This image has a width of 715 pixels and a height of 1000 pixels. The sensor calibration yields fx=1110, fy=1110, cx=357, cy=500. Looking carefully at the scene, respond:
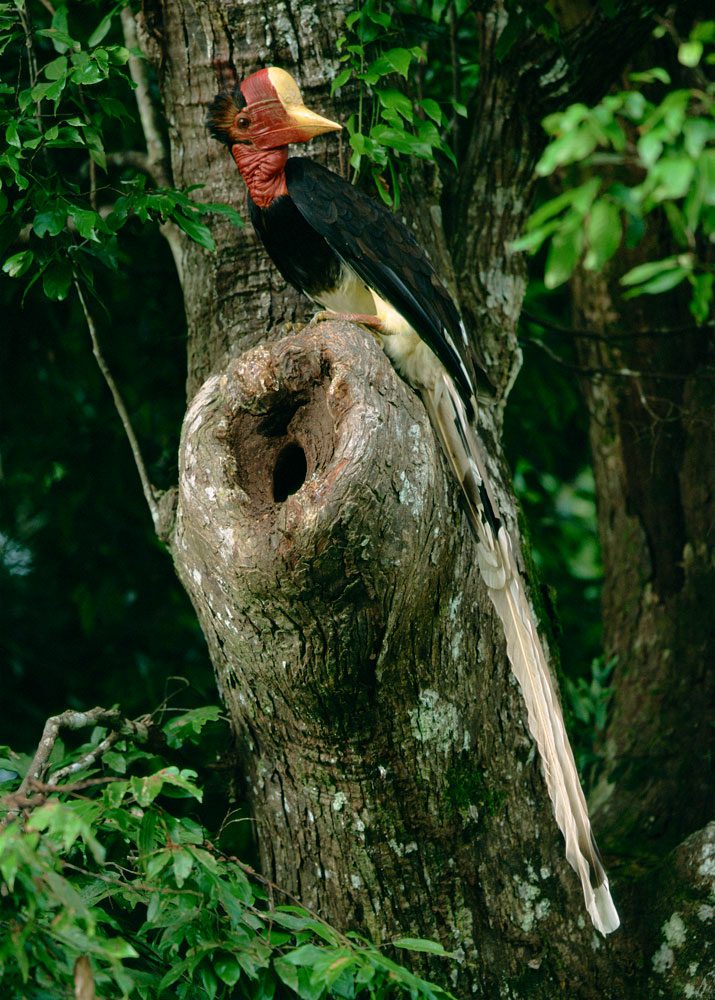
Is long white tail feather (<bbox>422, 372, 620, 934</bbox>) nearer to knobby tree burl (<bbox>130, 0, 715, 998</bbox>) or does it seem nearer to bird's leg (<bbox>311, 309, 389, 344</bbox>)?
knobby tree burl (<bbox>130, 0, 715, 998</bbox>)

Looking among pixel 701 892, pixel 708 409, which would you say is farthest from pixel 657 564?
pixel 701 892

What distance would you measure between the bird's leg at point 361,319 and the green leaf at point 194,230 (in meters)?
0.32

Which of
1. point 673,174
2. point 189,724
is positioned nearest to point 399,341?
point 189,724

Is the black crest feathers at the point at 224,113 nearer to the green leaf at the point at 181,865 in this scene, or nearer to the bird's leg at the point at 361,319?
the bird's leg at the point at 361,319

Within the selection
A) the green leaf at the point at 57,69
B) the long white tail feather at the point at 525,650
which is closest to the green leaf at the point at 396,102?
the long white tail feather at the point at 525,650

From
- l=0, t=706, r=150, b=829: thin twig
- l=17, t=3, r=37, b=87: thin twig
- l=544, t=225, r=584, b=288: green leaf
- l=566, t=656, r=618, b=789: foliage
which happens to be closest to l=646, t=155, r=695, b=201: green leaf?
l=544, t=225, r=584, b=288: green leaf

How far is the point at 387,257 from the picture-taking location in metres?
2.76

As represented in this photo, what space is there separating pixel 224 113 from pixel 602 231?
1542mm

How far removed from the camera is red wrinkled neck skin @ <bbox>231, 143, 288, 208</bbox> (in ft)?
9.42

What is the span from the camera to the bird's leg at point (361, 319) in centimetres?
271

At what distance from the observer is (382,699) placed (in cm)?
231

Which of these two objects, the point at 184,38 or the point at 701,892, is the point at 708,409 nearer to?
the point at 701,892

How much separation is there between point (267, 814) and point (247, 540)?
74 cm

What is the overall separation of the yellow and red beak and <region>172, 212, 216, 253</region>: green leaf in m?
0.31
